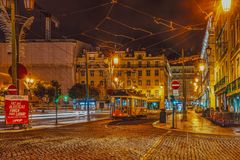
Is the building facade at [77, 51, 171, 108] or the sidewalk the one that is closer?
the sidewalk

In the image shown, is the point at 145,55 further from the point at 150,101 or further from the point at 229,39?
the point at 229,39

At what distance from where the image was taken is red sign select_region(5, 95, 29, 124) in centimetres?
2398

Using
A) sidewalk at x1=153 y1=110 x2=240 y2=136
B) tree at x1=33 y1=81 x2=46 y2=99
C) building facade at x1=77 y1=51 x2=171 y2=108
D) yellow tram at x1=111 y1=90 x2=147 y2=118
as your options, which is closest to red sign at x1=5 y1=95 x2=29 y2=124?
sidewalk at x1=153 y1=110 x2=240 y2=136

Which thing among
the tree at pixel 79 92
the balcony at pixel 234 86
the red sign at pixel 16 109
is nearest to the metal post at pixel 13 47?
the red sign at pixel 16 109

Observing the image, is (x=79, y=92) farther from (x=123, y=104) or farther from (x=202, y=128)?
(x=202, y=128)

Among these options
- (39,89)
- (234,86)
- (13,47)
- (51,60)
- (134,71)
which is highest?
(51,60)

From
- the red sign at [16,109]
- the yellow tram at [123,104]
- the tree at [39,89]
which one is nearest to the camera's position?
the red sign at [16,109]

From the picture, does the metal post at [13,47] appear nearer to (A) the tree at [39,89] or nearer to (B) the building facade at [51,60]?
(A) the tree at [39,89]

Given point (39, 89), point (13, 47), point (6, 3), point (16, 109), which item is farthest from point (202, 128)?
point (39, 89)

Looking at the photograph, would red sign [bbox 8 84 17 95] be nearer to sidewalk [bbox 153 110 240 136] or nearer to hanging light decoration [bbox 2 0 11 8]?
hanging light decoration [bbox 2 0 11 8]

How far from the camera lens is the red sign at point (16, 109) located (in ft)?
78.7

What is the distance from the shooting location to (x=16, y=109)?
24484mm

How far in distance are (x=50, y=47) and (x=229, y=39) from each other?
67867 mm

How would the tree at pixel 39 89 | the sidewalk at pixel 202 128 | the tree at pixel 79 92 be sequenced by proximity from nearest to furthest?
the sidewalk at pixel 202 128 → the tree at pixel 39 89 → the tree at pixel 79 92
